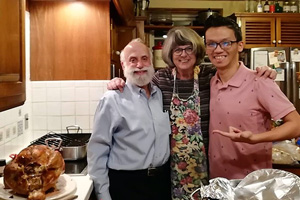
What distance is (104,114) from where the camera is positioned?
1.66 metres

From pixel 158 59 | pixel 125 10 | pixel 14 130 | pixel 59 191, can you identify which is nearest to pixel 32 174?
pixel 59 191

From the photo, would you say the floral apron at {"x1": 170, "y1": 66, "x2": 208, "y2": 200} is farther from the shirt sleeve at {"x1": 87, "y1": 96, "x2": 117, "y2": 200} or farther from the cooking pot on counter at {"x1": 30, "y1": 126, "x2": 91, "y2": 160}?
the cooking pot on counter at {"x1": 30, "y1": 126, "x2": 91, "y2": 160}

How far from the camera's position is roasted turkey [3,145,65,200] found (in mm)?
1256

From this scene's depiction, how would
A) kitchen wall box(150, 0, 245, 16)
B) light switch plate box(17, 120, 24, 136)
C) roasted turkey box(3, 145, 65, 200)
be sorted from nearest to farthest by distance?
roasted turkey box(3, 145, 65, 200)
light switch plate box(17, 120, 24, 136)
kitchen wall box(150, 0, 245, 16)

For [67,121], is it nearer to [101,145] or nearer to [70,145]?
[70,145]

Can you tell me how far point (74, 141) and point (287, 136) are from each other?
1513 mm

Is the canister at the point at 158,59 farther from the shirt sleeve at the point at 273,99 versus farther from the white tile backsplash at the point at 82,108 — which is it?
the shirt sleeve at the point at 273,99

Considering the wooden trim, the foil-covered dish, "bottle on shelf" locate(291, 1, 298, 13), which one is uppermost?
"bottle on shelf" locate(291, 1, 298, 13)

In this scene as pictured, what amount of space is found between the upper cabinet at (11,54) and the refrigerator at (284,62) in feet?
11.4

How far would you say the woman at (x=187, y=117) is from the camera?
1.79m

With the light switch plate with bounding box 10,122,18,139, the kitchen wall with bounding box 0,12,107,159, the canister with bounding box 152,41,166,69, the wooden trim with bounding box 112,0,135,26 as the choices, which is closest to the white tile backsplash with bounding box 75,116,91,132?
the kitchen wall with bounding box 0,12,107,159

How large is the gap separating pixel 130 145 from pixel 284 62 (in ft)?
10.7

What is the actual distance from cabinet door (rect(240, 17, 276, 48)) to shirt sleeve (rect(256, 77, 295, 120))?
301 centimetres

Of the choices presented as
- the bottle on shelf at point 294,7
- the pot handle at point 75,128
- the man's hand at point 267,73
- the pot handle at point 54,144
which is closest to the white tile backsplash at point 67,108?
the pot handle at point 75,128
